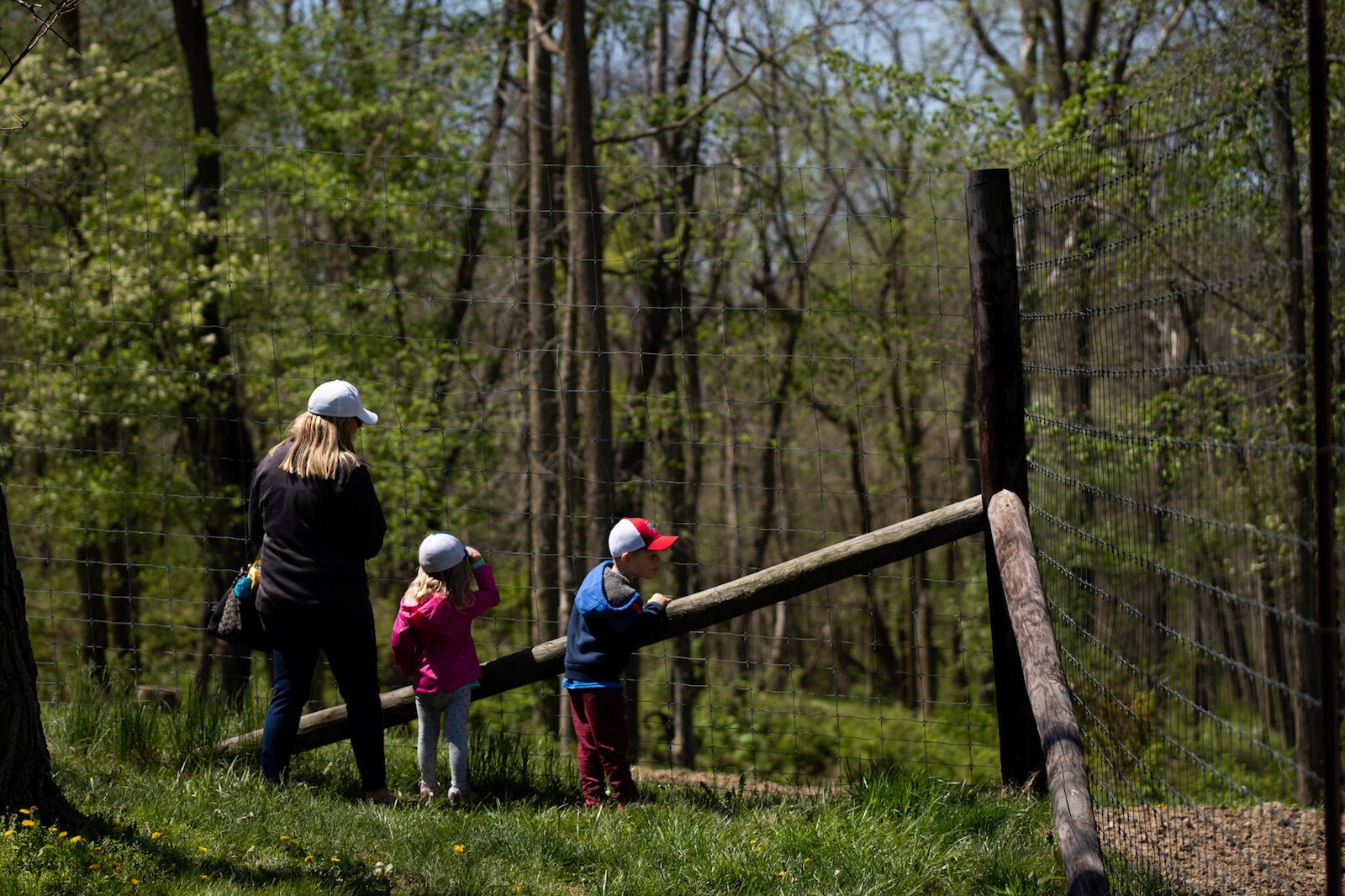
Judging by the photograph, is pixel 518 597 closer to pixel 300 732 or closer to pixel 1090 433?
pixel 300 732

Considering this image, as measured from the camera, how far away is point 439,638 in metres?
4.78

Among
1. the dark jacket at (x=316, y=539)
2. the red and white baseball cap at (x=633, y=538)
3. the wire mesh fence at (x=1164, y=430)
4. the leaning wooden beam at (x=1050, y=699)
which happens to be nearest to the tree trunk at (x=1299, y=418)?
the wire mesh fence at (x=1164, y=430)

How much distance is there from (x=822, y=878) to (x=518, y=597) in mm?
12534

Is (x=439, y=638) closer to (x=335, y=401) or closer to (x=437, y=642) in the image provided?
(x=437, y=642)

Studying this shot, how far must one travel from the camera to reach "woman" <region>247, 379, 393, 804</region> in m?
4.43

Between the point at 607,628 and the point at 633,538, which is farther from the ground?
the point at 633,538

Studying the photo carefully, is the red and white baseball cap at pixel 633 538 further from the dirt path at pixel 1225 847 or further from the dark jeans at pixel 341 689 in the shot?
the dirt path at pixel 1225 847

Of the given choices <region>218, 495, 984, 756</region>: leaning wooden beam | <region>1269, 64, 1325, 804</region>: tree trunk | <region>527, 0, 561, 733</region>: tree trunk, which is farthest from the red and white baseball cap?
<region>527, 0, 561, 733</region>: tree trunk

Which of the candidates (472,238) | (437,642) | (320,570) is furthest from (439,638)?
(472,238)

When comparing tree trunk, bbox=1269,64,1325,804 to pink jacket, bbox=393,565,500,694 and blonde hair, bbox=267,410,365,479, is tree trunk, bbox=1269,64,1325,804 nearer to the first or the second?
pink jacket, bbox=393,565,500,694

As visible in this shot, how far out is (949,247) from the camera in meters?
24.0

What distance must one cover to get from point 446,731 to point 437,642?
36 cm

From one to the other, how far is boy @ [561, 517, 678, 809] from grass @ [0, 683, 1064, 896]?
0.66 ft

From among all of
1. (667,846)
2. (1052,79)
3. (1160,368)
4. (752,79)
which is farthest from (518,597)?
(1160,368)
